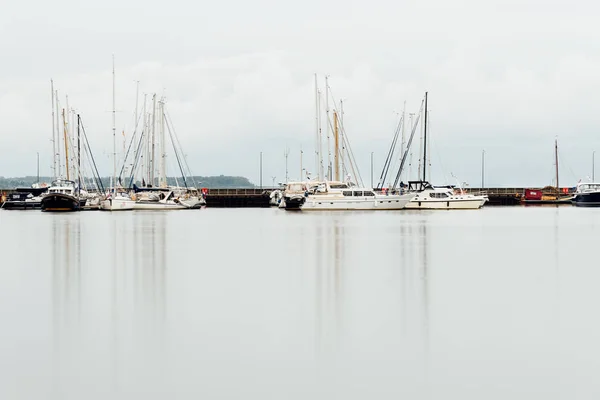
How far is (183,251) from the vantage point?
1363 inches

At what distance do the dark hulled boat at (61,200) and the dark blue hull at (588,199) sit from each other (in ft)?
210

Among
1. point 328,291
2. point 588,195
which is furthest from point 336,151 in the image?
point 328,291

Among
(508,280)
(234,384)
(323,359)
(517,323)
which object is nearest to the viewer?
(234,384)

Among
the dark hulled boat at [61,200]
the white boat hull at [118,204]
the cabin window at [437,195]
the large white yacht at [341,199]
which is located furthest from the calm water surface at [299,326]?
the cabin window at [437,195]

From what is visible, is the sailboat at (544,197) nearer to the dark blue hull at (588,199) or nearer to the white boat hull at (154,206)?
the dark blue hull at (588,199)

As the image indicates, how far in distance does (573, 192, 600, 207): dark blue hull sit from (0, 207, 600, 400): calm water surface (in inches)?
3135

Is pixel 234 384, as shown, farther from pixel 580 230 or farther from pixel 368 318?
pixel 580 230

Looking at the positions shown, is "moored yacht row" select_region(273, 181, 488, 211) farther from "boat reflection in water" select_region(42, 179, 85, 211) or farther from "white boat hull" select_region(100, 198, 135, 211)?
"boat reflection in water" select_region(42, 179, 85, 211)

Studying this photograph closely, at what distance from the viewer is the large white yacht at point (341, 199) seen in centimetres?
8731

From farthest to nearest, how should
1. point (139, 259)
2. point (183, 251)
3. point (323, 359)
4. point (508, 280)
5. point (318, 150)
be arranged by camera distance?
point (318, 150)
point (183, 251)
point (139, 259)
point (508, 280)
point (323, 359)

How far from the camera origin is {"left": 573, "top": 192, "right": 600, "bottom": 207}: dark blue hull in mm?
107500

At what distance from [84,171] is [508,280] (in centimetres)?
8863

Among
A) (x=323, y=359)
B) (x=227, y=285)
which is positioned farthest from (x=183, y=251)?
(x=323, y=359)

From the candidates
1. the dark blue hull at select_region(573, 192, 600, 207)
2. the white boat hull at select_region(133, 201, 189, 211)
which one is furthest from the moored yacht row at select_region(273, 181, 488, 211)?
the dark blue hull at select_region(573, 192, 600, 207)
